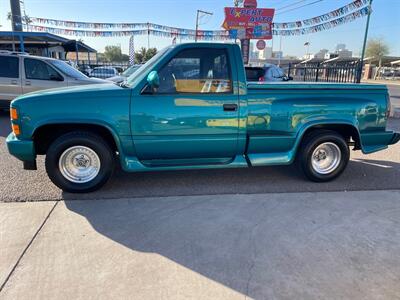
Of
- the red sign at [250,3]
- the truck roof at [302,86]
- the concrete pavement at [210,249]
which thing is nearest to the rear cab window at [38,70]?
the concrete pavement at [210,249]

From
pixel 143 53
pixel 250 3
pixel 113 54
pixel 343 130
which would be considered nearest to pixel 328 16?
pixel 250 3

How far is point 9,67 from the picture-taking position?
961cm

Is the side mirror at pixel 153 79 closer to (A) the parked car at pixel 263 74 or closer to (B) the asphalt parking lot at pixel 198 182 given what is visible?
(B) the asphalt parking lot at pixel 198 182

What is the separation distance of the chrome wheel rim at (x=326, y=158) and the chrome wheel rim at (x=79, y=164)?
3.17m

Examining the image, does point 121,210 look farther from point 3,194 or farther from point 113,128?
point 3,194

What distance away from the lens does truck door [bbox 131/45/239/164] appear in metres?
4.31

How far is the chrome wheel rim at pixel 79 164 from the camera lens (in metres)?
4.43

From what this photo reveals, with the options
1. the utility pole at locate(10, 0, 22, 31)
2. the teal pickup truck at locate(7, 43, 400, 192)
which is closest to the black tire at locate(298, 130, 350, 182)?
the teal pickup truck at locate(7, 43, 400, 192)

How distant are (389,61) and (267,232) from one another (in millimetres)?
80450

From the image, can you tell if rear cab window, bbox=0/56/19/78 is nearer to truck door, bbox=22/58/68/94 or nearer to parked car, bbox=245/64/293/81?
truck door, bbox=22/58/68/94

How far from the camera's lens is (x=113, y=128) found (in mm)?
4270

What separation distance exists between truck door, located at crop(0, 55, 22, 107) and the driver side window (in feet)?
23.5

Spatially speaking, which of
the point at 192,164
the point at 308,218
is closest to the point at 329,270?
the point at 308,218

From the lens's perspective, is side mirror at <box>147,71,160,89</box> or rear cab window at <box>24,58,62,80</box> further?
rear cab window at <box>24,58,62,80</box>
